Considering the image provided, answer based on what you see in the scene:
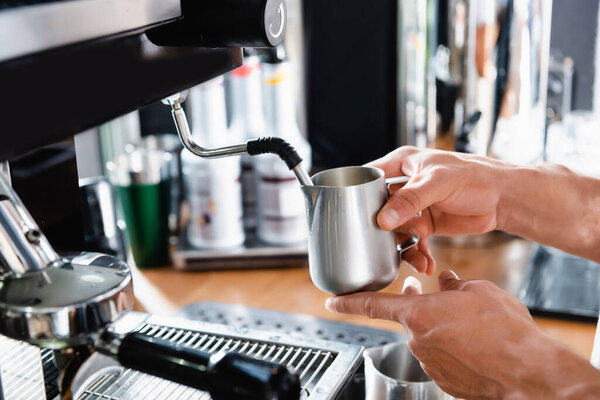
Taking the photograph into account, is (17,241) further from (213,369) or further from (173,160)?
(173,160)

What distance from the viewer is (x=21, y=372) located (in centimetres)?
62

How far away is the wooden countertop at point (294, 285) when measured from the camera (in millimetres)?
1081

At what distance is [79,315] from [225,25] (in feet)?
0.77

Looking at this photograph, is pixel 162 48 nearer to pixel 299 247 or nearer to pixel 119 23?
pixel 119 23

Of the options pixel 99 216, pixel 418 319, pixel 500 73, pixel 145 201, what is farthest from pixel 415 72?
pixel 418 319

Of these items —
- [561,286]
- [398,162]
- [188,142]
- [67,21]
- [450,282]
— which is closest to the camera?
[67,21]

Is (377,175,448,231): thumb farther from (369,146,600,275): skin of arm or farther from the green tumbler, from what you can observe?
the green tumbler

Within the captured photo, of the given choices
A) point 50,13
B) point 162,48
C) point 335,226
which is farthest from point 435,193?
point 50,13

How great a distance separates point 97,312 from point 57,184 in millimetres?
220

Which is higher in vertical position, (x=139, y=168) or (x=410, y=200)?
(x=410, y=200)

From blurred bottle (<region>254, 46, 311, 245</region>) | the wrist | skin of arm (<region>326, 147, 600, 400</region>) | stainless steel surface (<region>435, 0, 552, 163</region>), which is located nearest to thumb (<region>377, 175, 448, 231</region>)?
skin of arm (<region>326, 147, 600, 400</region>)

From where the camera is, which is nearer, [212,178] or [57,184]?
[57,184]

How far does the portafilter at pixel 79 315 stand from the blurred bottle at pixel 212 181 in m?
0.70

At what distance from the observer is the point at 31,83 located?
406 mm
